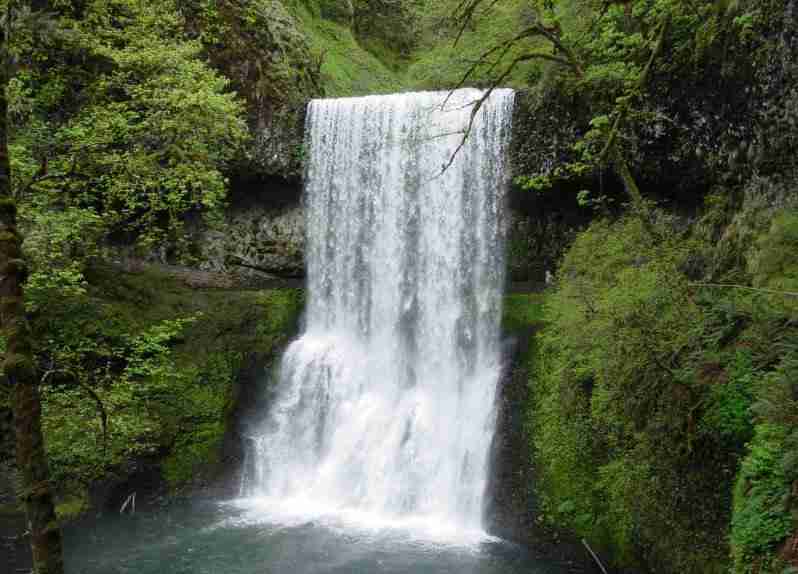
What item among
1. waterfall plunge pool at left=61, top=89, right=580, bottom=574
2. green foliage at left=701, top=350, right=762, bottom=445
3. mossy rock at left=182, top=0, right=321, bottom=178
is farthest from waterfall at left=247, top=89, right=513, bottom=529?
green foliage at left=701, top=350, right=762, bottom=445

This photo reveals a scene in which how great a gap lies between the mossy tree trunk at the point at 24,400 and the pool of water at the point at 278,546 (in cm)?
562

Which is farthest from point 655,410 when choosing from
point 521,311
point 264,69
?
point 264,69

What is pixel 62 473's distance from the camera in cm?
1042

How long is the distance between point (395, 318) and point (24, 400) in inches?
415

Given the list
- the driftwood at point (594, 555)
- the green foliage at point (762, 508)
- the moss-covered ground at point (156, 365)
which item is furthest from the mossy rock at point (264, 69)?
the green foliage at point (762, 508)

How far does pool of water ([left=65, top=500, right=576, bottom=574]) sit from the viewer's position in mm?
9125

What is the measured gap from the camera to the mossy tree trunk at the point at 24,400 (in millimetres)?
3904

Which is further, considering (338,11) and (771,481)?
(338,11)

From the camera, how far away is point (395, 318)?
1429 cm

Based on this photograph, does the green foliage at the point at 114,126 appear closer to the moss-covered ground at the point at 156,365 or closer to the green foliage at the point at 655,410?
the moss-covered ground at the point at 156,365

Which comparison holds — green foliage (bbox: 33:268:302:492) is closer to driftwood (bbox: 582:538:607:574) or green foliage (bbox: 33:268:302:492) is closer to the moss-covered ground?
the moss-covered ground

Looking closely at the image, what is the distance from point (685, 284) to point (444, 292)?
22.3 feet

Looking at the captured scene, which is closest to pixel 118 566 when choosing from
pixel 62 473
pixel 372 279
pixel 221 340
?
pixel 62 473

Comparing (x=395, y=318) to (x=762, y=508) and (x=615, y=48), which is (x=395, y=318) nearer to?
(x=615, y=48)
